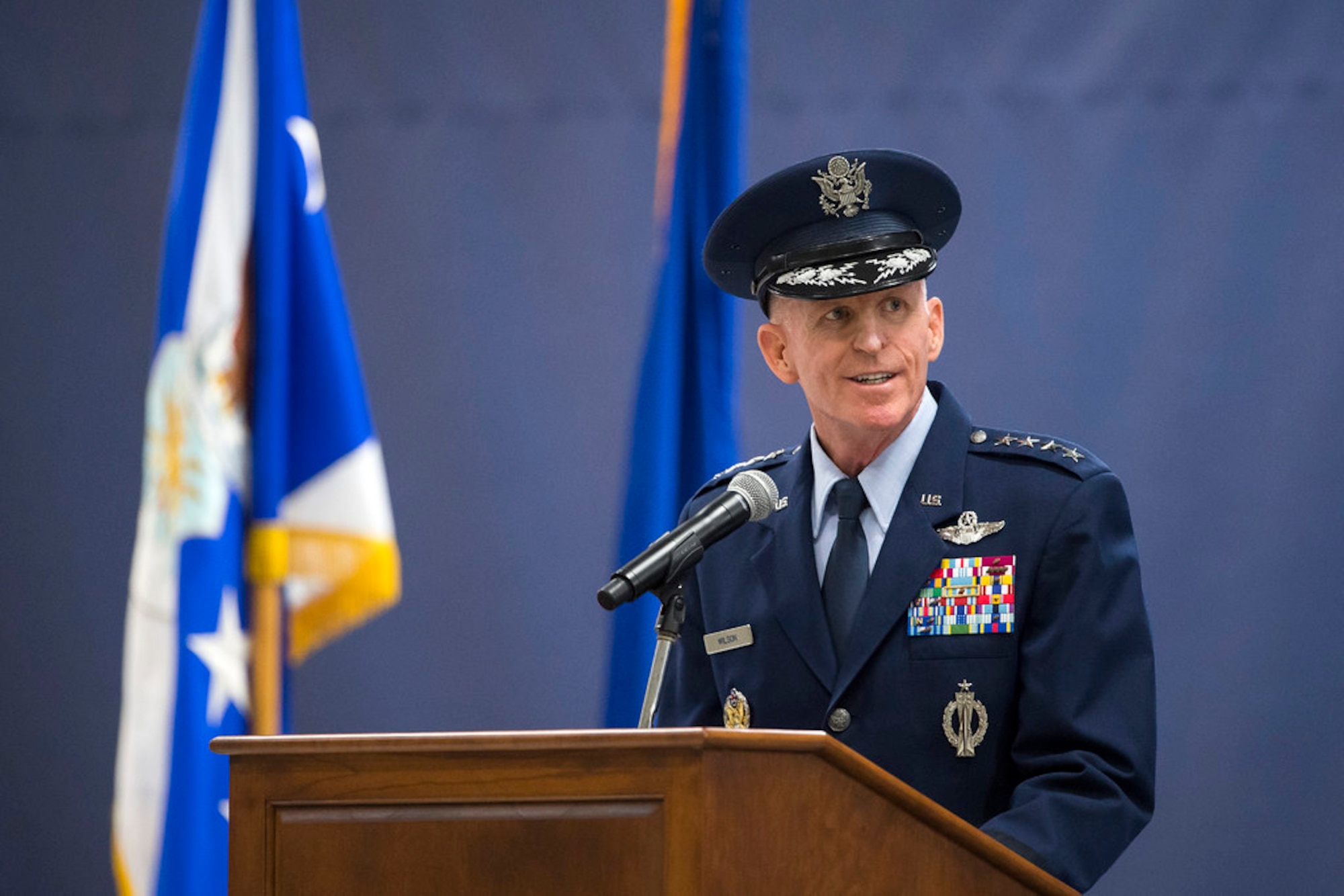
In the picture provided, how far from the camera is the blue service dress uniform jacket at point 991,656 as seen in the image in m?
1.41

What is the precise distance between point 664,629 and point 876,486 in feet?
1.64

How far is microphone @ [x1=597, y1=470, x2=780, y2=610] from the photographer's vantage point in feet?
3.97

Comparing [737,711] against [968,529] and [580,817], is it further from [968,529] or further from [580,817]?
[580,817]

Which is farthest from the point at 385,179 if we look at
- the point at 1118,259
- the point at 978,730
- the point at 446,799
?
the point at 446,799

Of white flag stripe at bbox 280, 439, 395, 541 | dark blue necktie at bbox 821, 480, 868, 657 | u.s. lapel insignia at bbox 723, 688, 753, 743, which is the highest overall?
white flag stripe at bbox 280, 439, 395, 541

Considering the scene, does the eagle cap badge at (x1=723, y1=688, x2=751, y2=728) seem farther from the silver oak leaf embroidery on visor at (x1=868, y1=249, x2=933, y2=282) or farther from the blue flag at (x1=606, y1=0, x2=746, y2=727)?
the blue flag at (x1=606, y1=0, x2=746, y2=727)

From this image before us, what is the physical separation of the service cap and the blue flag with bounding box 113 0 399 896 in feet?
2.95

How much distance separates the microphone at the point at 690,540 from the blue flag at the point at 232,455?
1171mm

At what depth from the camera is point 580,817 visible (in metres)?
0.98

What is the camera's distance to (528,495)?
3.27 metres

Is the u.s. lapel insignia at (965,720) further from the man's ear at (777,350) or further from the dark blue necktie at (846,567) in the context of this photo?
the man's ear at (777,350)

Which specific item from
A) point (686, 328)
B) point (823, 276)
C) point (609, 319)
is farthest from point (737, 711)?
point (609, 319)

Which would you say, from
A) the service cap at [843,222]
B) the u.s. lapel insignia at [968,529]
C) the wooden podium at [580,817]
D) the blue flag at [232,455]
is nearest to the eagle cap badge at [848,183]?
the service cap at [843,222]

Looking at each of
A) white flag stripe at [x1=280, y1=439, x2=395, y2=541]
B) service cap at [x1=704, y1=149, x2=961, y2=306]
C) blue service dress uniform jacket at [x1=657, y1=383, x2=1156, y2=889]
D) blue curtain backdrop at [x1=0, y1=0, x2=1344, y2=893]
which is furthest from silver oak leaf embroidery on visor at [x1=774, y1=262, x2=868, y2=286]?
blue curtain backdrop at [x1=0, y1=0, x2=1344, y2=893]
